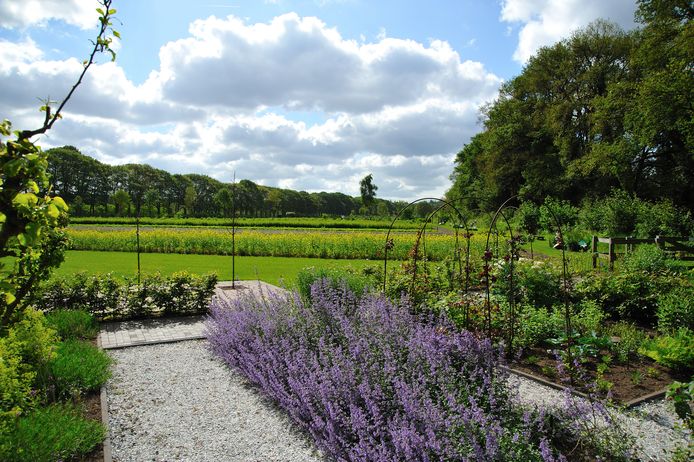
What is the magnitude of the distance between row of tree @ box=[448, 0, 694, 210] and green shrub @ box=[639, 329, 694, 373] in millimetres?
20482

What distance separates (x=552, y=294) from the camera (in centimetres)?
775

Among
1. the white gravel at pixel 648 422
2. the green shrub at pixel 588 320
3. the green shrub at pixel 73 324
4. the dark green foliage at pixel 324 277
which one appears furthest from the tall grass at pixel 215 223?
the white gravel at pixel 648 422

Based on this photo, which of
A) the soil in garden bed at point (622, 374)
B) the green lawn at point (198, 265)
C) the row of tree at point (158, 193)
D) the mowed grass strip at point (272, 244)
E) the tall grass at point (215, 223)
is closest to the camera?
the soil in garden bed at point (622, 374)

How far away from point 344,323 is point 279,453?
Result: 5.16 feet

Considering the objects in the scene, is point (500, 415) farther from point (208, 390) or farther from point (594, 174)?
point (594, 174)

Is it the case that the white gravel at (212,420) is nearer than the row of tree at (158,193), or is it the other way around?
the white gravel at (212,420)

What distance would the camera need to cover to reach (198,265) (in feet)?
47.4

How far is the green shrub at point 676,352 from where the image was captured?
195 inches

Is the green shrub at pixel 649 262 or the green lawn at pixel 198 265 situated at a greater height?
the green shrub at pixel 649 262

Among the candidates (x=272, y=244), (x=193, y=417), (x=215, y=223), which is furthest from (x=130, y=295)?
(x=215, y=223)

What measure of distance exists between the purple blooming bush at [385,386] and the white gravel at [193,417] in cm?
18

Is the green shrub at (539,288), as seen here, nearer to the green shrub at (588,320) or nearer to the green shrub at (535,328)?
the green shrub at (588,320)

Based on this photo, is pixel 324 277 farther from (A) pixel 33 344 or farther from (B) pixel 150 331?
(A) pixel 33 344

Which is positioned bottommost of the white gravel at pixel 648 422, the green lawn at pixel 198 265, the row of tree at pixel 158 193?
the white gravel at pixel 648 422
